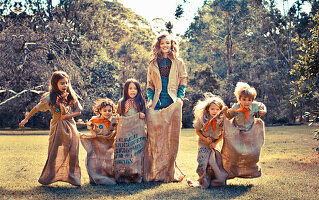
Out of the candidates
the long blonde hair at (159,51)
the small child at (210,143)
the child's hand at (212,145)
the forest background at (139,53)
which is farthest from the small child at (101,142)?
the forest background at (139,53)

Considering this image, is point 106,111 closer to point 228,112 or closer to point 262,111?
point 228,112

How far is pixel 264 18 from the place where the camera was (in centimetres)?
2903

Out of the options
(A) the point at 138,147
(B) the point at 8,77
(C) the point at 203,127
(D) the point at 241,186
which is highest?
(B) the point at 8,77

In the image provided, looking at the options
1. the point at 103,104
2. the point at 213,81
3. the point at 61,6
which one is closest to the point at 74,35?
the point at 61,6

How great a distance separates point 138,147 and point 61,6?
2194 centimetres

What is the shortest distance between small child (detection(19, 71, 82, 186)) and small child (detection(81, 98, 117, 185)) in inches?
10.1

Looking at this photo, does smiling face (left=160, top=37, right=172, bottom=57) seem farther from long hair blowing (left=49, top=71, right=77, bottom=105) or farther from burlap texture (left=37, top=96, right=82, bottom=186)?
burlap texture (left=37, top=96, right=82, bottom=186)

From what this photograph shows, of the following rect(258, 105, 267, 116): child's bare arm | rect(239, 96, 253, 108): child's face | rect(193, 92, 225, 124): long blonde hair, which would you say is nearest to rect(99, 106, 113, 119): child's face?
rect(193, 92, 225, 124): long blonde hair

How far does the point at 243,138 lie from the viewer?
5.00 metres

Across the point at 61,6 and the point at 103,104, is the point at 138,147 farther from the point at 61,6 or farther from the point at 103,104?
the point at 61,6

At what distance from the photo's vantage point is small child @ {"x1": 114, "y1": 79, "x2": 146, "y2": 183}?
17.5 ft

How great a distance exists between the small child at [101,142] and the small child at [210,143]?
1.31 meters

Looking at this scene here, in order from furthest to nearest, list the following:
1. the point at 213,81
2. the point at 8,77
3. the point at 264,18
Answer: the point at 264,18, the point at 213,81, the point at 8,77

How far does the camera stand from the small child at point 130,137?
533 cm
